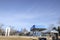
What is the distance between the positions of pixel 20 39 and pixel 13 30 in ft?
142

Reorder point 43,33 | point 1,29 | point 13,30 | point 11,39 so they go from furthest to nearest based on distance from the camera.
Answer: point 13,30, point 1,29, point 43,33, point 11,39

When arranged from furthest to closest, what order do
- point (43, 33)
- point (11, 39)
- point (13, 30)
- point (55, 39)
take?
1. point (13, 30)
2. point (43, 33)
3. point (11, 39)
4. point (55, 39)

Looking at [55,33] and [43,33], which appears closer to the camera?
[55,33]

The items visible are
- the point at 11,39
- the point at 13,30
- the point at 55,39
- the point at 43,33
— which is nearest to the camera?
the point at 55,39

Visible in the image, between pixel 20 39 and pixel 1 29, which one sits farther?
pixel 1 29

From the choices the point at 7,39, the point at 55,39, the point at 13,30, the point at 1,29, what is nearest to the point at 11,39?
the point at 7,39

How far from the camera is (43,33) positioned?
154 ft

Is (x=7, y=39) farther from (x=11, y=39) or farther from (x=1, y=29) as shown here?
(x=1, y=29)

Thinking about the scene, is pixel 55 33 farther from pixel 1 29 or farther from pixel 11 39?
pixel 1 29

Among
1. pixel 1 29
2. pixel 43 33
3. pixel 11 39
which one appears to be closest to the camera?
pixel 11 39

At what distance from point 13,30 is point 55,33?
150 ft

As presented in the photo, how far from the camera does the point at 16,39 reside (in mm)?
23734

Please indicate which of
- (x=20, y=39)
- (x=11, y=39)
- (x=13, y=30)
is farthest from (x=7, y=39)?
(x=13, y=30)

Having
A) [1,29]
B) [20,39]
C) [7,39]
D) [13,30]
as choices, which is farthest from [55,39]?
[13,30]
